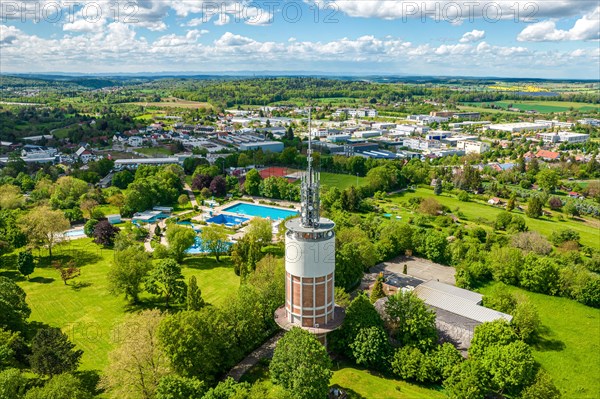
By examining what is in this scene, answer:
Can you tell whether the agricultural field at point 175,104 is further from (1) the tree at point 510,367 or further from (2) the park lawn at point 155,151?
(1) the tree at point 510,367

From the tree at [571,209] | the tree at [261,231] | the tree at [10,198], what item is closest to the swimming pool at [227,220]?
the tree at [261,231]

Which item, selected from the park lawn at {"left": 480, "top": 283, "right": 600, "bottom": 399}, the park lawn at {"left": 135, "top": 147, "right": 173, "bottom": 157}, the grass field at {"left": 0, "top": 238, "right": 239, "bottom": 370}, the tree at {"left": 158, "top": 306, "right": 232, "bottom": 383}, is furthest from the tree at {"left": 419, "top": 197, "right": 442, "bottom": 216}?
the park lawn at {"left": 135, "top": 147, "right": 173, "bottom": 157}

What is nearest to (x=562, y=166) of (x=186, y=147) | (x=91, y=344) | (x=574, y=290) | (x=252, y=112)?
(x=574, y=290)

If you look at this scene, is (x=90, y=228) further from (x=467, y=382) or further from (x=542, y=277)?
(x=542, y=277)

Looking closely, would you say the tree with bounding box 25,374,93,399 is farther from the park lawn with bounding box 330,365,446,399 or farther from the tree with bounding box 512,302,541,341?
the tree with bounding box 512,302,541,341

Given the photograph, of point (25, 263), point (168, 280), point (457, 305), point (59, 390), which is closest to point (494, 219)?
point (457, 305)

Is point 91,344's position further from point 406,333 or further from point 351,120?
point 351,120
